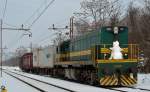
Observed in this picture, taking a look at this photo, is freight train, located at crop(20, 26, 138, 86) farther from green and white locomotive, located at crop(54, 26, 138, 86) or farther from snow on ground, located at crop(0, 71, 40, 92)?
snow on ground, located at crop(0, 71, 40, 92)


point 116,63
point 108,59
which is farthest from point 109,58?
point 116,63

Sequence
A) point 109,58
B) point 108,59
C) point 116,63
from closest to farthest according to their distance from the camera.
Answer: point 116,63
point 108,59
point 109,58

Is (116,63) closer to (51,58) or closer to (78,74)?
(78,74)

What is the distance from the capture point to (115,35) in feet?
91.9

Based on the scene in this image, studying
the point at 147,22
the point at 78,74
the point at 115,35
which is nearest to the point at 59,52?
the point at 78,74

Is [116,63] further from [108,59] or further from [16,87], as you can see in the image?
[16,87]

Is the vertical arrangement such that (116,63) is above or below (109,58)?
below

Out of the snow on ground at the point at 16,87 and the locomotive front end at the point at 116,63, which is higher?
the locomotive front end at the point at 116,63

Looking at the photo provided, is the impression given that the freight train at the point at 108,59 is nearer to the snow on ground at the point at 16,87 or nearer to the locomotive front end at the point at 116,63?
the locomotive front end at the point at 116,63

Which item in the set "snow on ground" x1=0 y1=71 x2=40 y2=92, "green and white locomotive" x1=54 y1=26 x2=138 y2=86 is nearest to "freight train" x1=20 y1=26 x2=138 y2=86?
"green and white locomotive" x1=54 y1=26 x2=138 y2=86

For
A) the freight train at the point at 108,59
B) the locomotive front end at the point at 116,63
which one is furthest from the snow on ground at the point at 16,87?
the locomotive front end at the point at 116,63

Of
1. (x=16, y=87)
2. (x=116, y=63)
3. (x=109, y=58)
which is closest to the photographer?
(x=116, y=63)

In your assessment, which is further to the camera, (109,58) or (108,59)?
(109,58)

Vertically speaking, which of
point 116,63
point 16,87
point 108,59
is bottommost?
point 16,87
